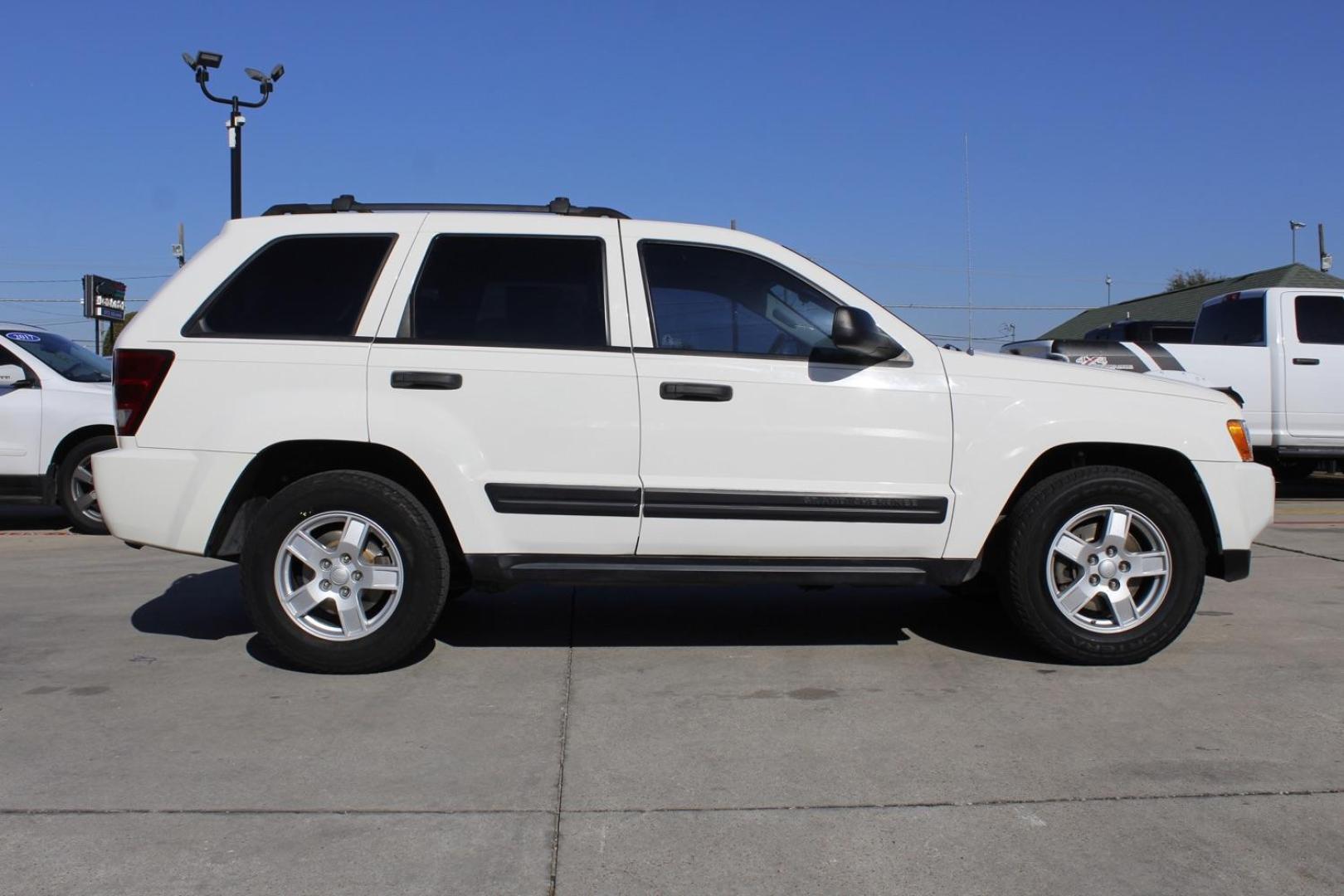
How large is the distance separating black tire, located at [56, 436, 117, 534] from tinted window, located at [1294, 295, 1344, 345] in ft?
36.7

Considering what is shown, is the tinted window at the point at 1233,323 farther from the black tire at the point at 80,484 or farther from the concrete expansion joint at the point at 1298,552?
the black tire at the point at 80,484

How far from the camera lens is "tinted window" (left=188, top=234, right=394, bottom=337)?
5.02 metres

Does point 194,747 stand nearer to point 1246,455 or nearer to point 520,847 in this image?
point 520,847

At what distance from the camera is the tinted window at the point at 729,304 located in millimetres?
5047

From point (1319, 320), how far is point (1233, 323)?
2.83 ft

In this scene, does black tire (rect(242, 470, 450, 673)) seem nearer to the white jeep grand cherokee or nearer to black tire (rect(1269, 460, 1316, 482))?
the white jeep grand cherokee

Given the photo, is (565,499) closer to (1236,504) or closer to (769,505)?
(769,505)

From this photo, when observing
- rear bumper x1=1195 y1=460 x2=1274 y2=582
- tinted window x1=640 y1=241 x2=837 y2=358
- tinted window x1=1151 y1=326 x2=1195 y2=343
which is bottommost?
rear bumper x1=1195 y1=460 x2=1274 y2=582

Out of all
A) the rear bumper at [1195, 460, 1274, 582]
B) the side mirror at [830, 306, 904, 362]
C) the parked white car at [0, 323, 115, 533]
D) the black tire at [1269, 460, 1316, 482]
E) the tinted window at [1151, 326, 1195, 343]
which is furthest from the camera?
the tinted window at [1151, 326, 1195, 343]

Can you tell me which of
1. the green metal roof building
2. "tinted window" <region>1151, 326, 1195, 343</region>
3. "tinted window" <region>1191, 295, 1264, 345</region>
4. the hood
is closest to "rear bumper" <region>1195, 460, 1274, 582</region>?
the hood

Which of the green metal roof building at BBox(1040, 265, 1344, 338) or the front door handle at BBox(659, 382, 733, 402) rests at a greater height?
the green metal roof building at BBox(1040, 265, 1344, 338)

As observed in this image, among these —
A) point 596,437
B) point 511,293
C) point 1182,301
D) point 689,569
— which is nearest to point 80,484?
point 511,293

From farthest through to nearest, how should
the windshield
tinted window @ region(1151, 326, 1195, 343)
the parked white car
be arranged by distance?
tinted window @ region(1151, 326, 1195, 343) → the windshield → the parked white car

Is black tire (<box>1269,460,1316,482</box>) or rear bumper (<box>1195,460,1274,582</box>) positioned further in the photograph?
black tire (<box>1269,460,1316,482</box>)
